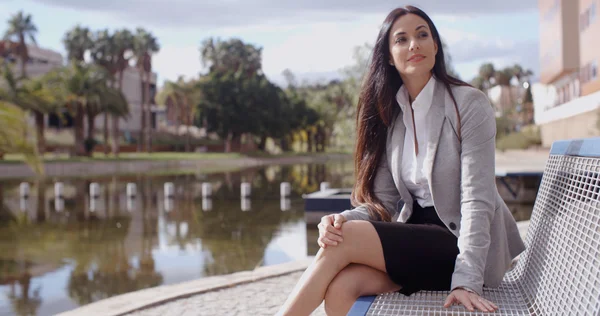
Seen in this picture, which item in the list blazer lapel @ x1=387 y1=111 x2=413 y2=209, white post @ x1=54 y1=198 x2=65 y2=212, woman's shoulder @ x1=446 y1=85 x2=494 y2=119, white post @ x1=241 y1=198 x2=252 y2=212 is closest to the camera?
woman's shoulder @ x1=446 y1=85 x2=494 y2=119

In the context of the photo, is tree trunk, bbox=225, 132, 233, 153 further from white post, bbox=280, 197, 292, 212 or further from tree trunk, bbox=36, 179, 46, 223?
white post, bbox=280, 197, 292, 212

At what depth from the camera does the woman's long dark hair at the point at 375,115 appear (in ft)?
10.1

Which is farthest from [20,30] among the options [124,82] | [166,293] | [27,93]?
[166,293]

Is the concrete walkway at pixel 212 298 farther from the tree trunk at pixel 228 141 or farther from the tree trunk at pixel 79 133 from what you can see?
the tree trunk at pixel 228 141

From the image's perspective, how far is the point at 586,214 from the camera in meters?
2.22

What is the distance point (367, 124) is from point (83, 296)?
13.8ft

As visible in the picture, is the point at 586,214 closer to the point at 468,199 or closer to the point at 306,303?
the point at 468,199

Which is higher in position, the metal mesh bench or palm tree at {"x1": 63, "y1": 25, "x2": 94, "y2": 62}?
palm tree at {"x1": 63, "y1": 25, "x2": 94, "y2": 62}

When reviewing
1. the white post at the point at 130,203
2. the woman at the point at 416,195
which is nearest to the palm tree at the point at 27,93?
the white post at the point at 130,203

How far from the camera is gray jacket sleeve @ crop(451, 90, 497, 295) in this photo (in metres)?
2.54

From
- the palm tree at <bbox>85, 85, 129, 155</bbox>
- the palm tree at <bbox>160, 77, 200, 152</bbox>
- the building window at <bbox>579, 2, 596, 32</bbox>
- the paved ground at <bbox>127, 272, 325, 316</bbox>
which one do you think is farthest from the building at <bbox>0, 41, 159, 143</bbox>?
the paved ground at <bbox>127, 272, 325, 316</bbox>

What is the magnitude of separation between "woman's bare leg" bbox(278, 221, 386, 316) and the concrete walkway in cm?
218

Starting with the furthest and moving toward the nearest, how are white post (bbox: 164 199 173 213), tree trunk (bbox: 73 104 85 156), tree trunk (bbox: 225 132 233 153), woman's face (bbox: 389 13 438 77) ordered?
tree trunk (bbox: 225 132 233 153), tree trunk (bbox: 73 104 85 156), white post (bbox: 164 199 173 213), woman's face (bbox: 389 13 438 77)

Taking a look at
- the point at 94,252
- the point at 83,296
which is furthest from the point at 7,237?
the point at 83,296
